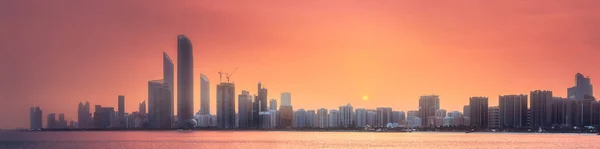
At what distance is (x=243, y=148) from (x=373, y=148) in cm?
2758

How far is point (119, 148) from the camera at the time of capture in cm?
15375

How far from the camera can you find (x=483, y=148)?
15875 cm

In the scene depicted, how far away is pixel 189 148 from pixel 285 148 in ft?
68.4

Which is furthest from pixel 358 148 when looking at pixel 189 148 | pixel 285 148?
pixel 189 148

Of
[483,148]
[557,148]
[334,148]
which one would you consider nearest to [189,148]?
[334,148]

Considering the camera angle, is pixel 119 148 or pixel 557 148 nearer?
pixel 119 148

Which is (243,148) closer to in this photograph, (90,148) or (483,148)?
(90,148)

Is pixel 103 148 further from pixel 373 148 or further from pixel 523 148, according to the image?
pixel 523 148

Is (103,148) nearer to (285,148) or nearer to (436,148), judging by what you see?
(285,148)

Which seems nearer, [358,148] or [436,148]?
[358,148]

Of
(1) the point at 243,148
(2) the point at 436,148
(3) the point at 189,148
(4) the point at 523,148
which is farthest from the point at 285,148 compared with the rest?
(4) the point at 523,148

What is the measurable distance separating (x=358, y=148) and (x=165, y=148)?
3866 centimetres

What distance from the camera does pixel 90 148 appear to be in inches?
6348

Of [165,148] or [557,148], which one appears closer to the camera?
[165,148]
